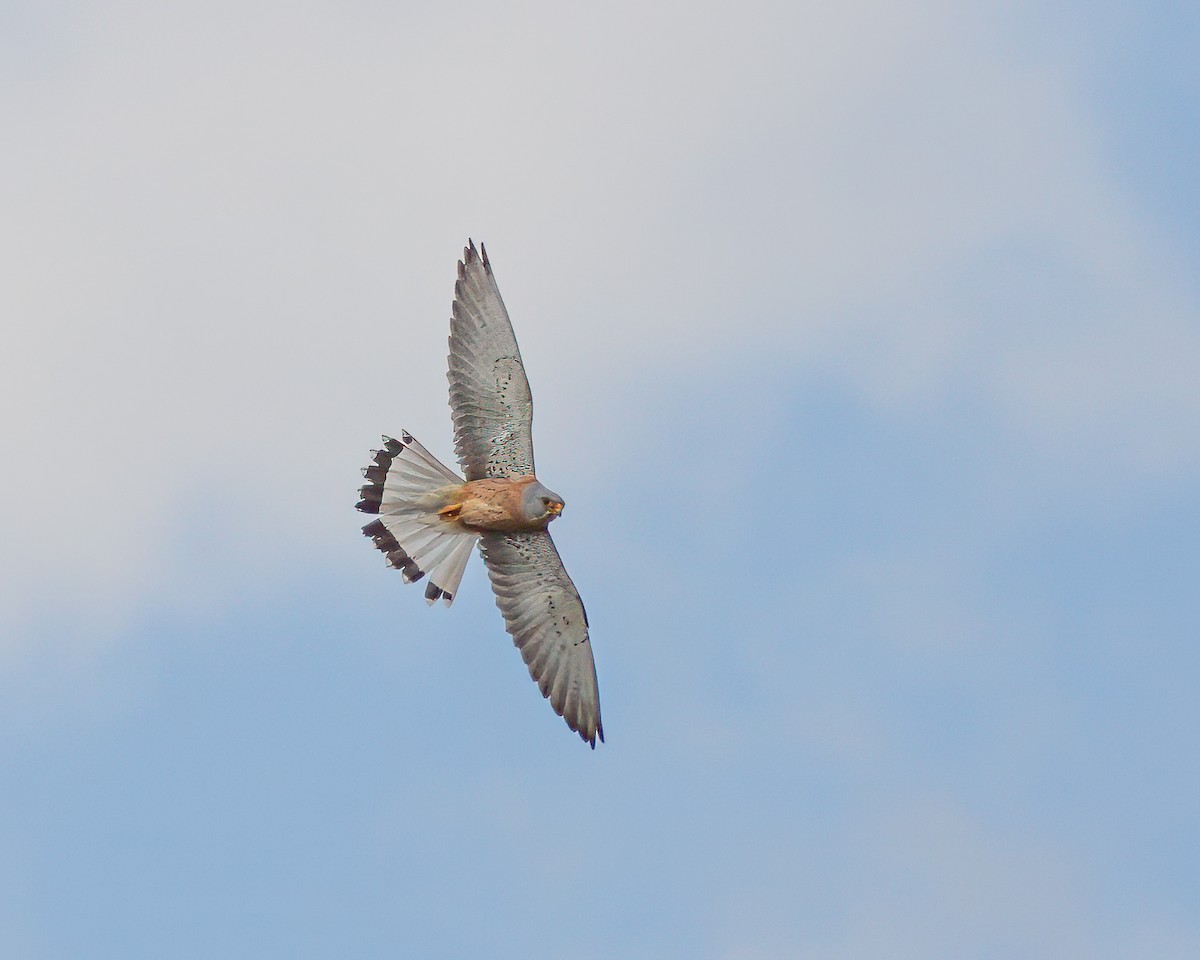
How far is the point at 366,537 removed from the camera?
69.6 ft

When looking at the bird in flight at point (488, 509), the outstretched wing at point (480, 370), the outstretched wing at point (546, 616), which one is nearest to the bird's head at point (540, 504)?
the bird in flight at point (488, 509)

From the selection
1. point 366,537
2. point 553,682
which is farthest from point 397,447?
point 553,682

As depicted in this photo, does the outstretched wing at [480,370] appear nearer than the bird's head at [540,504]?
No

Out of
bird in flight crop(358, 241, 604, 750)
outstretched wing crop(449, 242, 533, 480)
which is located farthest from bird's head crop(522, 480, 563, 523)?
outstretched wing crop(449, 242, 533, 480)

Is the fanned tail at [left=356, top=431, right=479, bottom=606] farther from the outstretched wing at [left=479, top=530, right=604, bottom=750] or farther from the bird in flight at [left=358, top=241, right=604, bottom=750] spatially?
the outstretched wing at [left=479, top=530, right=604, bottom=750]

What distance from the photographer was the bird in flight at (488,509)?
69.1ft

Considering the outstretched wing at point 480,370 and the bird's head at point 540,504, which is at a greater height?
the outstretched wing at point 480,370

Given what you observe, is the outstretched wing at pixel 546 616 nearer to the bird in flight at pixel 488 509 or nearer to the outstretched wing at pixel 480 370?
the bird in flight at pixel 488 509

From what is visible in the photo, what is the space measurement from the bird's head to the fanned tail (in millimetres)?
776

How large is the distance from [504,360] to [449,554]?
2.09 meters

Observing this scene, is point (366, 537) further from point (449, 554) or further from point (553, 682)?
point (553, 682)

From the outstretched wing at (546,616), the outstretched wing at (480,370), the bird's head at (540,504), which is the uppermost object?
the outstretched wing at (480,370)

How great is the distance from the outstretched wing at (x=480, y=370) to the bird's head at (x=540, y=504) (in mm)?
629

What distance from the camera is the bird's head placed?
20781 millimetres
